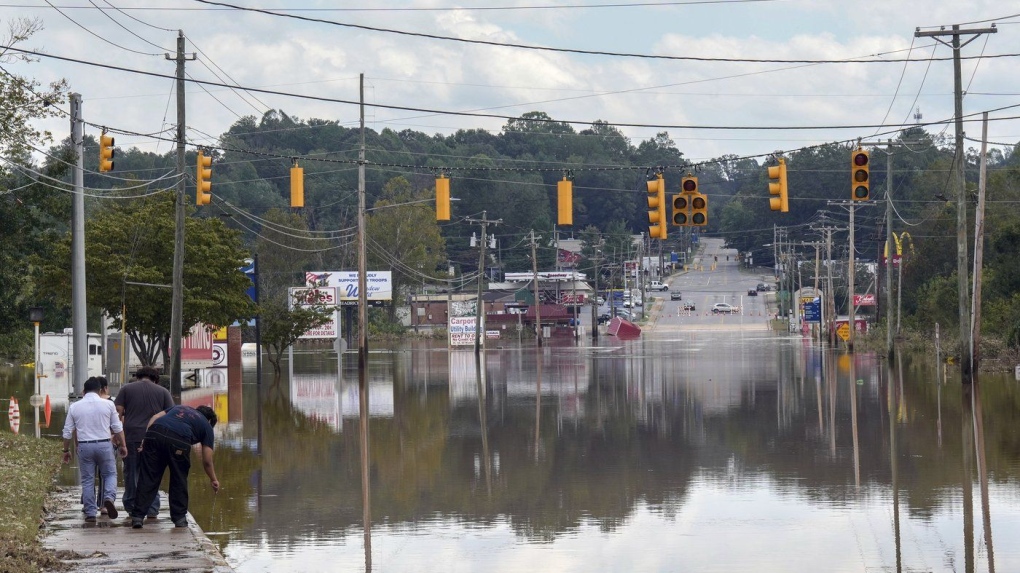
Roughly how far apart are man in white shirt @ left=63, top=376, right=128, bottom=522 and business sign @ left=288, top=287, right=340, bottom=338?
4026cm

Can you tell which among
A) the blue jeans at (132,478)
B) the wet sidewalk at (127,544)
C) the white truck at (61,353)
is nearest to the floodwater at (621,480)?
the wet sidewalk at (127,544)

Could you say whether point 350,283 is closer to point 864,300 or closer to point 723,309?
point 864,300

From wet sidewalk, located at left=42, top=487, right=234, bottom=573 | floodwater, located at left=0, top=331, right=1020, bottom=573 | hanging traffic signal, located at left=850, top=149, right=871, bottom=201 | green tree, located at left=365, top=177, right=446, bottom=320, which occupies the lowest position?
floodwater, located at left=0, top=331, right=1020, bottom=573

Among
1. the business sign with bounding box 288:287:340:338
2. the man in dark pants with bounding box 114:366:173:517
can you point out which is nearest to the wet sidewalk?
the man in dark pants with bounding box 114:366:173:517

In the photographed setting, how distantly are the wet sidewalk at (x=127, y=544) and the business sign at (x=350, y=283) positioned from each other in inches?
2146

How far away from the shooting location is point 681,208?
28.0 m

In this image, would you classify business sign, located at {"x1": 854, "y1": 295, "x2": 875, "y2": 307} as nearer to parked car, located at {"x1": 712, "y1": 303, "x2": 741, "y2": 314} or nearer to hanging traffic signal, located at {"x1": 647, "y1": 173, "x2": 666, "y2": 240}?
parked car, located at {"x1": 712, "y1": 303, "x2": 741, "y2": 314}

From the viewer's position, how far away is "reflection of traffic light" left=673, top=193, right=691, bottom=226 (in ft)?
91.3

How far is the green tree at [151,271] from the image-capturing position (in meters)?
40.2

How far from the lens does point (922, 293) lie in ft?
254

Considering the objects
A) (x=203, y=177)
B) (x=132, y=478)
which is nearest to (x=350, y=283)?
(x=203, y=177)

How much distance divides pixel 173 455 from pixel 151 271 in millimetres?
27699

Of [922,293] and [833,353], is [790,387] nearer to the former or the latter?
[833,353]

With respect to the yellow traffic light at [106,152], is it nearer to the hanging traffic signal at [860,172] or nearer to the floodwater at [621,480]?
the floodwater at [621,480]
